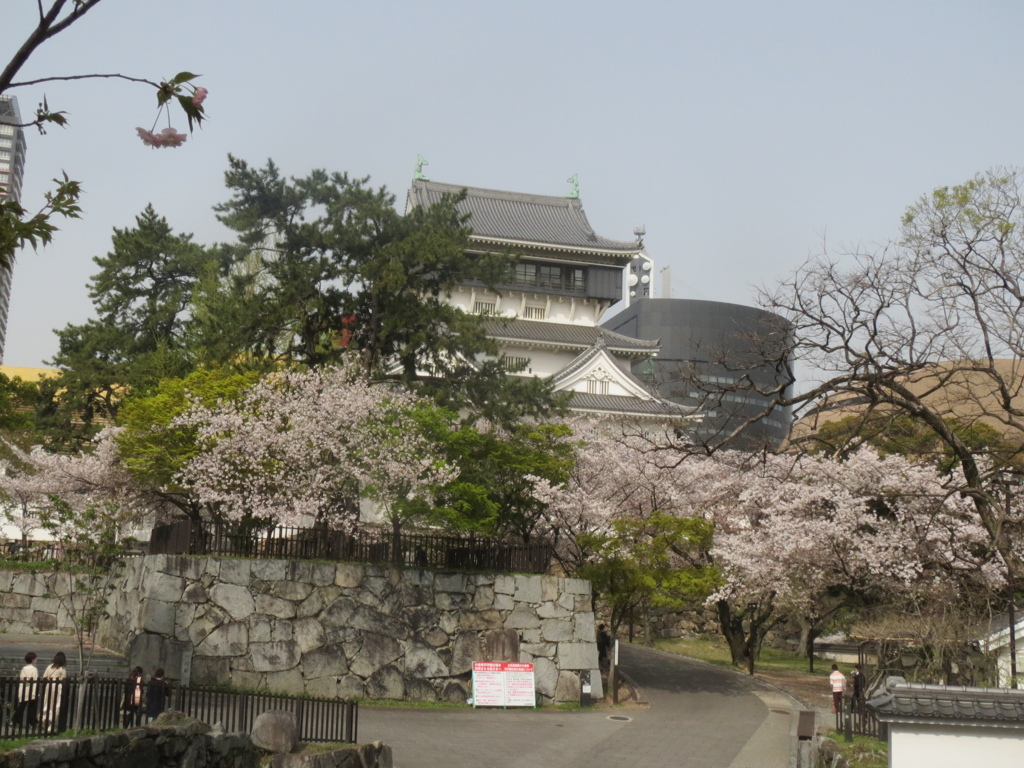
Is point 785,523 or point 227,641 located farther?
point 785,523

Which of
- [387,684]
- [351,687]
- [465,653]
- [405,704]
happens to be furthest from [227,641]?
[465,653]

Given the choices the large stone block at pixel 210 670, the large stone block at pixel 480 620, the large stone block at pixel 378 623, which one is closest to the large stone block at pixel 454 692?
the large stone block at pixel 480 620

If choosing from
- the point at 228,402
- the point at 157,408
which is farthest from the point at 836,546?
the point at 157,408

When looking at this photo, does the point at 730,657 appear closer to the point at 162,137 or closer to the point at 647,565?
the point at 647,565

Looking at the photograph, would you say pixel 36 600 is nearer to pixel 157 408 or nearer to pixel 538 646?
pixel 157 408

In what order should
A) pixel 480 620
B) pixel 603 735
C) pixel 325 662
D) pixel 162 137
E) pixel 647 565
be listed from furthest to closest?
pixel 647 565
pixel 480 620
pixel 325 662
pixel 603 735
pixel 162 137

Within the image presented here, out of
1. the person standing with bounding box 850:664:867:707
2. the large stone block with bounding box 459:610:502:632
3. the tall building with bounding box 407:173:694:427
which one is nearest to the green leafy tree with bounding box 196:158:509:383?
the large stone block with bounding box 459:610:502:632

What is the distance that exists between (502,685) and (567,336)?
89.0 ft

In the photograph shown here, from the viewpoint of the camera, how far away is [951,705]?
11.2 meters

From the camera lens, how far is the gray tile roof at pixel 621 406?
46.2 meters

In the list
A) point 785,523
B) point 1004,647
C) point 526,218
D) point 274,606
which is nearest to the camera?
point 1004,647

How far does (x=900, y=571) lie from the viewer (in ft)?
87.9

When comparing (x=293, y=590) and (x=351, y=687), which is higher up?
(x=293, y=590)

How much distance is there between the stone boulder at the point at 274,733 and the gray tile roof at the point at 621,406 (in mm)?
30618
